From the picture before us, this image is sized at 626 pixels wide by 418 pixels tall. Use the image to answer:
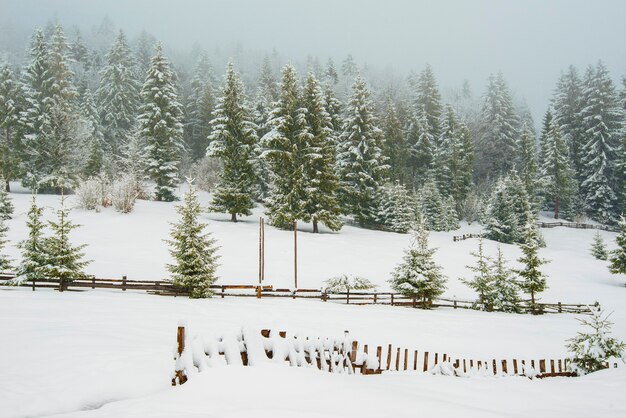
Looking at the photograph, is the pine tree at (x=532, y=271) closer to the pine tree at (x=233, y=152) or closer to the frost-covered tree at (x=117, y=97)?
the pine tree at (x=233, y=152)

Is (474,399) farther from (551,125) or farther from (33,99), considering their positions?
(551,125)

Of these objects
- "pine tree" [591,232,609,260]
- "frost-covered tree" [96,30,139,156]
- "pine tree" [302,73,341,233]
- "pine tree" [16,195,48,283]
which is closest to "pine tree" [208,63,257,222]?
"pine tree" [302,73,341,233]

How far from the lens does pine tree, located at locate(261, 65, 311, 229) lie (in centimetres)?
4088

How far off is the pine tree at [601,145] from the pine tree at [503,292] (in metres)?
45.7

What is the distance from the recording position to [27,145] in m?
46.0

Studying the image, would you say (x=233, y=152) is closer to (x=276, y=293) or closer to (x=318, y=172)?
(x=318, y=172)

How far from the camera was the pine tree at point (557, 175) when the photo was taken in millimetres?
61094

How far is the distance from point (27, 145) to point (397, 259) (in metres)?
44.2

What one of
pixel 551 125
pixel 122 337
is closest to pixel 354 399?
pixel 122 337

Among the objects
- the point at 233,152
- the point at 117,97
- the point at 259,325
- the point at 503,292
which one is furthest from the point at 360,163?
the point at 117,97

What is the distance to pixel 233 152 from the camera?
42469mm

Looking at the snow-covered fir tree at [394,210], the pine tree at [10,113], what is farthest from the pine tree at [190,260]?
the pine tree at [10,113]

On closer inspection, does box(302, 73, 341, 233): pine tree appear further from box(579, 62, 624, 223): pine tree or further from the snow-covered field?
box(579, 62, 624, 223): pine tree

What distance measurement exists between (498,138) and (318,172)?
4917cm
